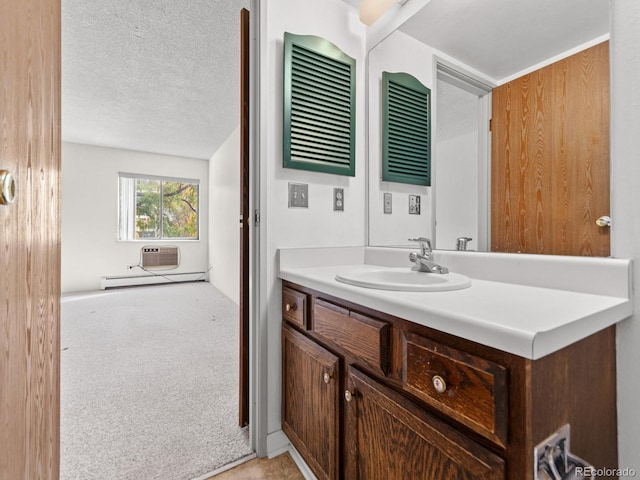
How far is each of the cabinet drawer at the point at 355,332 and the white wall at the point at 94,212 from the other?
541cm

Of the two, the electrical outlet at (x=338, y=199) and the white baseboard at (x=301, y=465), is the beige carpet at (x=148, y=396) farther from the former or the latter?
the electrical outlet at (x=338, y=199)

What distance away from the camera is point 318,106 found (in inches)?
57.7

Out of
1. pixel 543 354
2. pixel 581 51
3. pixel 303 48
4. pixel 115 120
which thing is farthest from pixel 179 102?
pixel 543 354

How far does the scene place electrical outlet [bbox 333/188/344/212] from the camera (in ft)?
5.11

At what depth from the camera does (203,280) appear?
19.5ft

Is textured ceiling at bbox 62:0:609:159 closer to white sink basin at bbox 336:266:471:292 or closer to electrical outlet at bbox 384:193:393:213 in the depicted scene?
electrical outlet at bbox 384:193:393:213

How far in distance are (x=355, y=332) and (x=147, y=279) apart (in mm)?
5618

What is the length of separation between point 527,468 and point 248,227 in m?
1.28

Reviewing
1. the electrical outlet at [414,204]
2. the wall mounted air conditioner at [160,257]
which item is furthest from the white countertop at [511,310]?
the wall mounted air conditioner at [160,257]

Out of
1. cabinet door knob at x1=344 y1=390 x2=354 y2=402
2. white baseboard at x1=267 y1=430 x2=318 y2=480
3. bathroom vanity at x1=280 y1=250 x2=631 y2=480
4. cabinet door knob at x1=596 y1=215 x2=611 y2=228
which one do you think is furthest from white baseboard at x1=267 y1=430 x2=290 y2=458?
cabinet door knob at x1=596 y1=215 x2=611 y2=228

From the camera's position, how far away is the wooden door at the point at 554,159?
33.2 inches

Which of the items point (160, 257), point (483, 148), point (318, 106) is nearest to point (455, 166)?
point (483, 148)

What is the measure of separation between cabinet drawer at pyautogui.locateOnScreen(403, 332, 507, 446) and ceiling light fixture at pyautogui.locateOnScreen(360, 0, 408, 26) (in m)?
1.56
